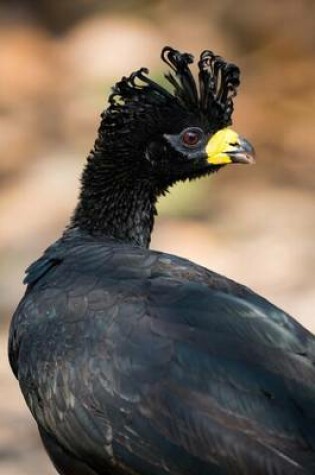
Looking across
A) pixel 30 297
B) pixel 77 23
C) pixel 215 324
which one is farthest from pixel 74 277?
pixel 77 23

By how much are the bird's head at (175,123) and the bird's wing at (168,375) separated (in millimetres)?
697

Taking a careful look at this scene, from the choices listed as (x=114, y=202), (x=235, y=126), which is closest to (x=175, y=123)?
(x=114, y=202)

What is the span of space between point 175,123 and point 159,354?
1.26 m

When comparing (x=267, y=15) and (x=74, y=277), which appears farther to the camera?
(x=267, y=15)

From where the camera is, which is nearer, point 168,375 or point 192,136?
point 168,375

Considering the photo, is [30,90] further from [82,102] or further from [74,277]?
[74,277]

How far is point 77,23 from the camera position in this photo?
38.0 ft

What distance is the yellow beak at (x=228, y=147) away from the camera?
19.1 feet

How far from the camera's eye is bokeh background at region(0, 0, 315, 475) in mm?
9039

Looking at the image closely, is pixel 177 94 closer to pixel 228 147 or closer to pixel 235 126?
pixel 228 147

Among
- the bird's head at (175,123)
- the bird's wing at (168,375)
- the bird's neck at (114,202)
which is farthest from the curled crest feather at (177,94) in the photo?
the bird's wing at (168,375)

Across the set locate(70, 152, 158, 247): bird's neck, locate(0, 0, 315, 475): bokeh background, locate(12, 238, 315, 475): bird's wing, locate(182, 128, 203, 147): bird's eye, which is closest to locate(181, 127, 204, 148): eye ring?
locate(182, 128, 203, 147): bird's eye

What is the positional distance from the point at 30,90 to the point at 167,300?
6413 millimetres

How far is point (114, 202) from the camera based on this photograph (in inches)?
233
